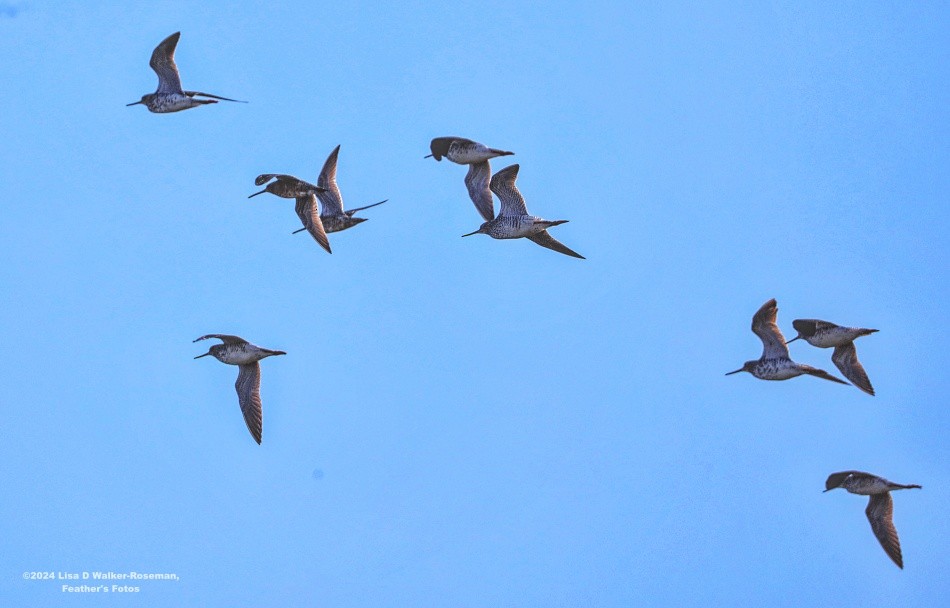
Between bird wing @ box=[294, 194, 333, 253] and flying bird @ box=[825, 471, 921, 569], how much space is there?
13.4m

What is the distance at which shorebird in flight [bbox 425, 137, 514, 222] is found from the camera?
3344 cm

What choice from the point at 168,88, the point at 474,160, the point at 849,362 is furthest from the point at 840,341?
the point at 168,88

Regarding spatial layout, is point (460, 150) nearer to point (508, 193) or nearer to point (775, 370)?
point (508, 193)

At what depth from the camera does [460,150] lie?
3362cm

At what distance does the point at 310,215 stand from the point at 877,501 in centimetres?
1510

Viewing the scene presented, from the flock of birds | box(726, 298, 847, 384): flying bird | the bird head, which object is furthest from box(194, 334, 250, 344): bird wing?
the bird head

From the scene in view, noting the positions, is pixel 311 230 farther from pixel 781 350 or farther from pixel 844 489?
pixel 844 489

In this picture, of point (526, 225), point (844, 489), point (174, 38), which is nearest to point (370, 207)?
point (526, 225)

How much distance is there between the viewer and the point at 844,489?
3328cm

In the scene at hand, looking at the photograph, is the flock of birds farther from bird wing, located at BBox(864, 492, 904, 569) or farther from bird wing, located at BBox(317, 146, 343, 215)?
bird wing, located at BBox(317, 146, 343, 215)

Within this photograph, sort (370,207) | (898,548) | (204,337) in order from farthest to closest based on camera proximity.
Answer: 1. (370,207)
2. (898,548)
3. (204,337)

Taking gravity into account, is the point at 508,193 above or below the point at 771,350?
above

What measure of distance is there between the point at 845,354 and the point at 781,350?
6.27 feet

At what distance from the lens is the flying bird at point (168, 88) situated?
108 feet
